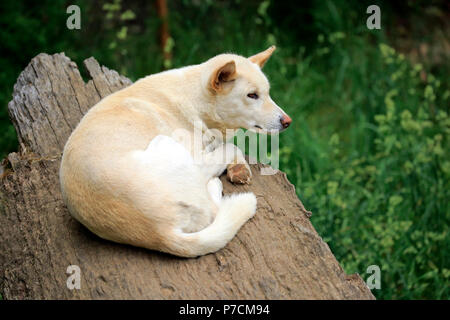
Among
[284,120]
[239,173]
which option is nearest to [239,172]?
[239,173]

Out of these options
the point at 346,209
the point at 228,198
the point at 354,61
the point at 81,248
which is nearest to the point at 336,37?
the point at 354,61

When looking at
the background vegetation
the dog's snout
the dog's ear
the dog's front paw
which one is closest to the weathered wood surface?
the dog's front paw

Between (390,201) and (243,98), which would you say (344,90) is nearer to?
(390,201)

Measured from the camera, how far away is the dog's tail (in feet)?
9.45

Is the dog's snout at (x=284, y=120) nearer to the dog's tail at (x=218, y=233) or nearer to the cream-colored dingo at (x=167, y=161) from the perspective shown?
the cream-colored dingo at (x=167, y=161)

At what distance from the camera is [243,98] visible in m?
3.58

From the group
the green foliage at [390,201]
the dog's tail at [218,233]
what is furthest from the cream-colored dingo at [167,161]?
the green foliage at [390,201]

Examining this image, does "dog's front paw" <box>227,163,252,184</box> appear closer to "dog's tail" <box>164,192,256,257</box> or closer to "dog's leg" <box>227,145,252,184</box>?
"dog's leg" <box>227,145,252,184</box>

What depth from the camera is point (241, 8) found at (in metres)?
7.30

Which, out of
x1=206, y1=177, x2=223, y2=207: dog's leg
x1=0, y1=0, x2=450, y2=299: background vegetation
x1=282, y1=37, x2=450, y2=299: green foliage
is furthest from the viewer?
x1=0, y1=0, x2=450, y2=299: background vegetation

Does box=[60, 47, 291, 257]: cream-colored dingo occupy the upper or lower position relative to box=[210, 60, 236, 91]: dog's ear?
lower

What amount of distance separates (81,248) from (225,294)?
0.84 meters

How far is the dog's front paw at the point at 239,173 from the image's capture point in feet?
11.7

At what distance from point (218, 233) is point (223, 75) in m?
1.03
